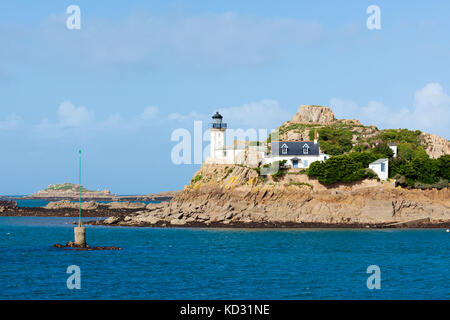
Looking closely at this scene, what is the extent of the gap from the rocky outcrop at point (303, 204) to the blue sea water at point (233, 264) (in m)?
3.60

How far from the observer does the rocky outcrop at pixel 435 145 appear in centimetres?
8756

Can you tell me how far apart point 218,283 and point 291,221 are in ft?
111

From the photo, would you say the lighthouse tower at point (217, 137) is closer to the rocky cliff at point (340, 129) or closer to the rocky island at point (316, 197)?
the rocky island at point (316, 197)

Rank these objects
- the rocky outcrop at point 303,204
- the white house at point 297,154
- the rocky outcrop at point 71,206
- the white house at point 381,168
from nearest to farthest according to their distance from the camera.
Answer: the rocky outcrop at point 303,204
the white house at point 381,168
the white house at point 297,154
the rocky outcrop at point 71,206

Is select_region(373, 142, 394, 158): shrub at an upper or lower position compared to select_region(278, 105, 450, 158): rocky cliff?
lower

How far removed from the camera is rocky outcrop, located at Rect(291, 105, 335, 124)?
4131 inches

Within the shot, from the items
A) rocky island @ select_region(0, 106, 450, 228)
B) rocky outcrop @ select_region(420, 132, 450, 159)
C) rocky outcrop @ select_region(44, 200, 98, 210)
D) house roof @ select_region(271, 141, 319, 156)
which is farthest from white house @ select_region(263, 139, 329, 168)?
rocky outcrop @ select_region(44, 200, 98, 210)

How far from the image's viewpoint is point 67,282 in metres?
35.5

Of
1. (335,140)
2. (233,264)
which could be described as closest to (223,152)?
(335,140)

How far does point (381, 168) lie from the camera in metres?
73.6

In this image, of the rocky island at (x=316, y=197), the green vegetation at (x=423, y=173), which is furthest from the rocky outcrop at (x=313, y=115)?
the green vegetation at (x=423, y=173)

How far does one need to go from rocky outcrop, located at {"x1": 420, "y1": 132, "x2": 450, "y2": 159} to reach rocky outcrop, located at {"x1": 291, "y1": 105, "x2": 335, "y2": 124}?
18778 mm

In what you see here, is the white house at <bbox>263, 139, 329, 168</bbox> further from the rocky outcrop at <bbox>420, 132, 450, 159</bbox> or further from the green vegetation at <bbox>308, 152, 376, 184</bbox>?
the rocky outcrop at <bbox>420, 132, 450, 159</bbox>
